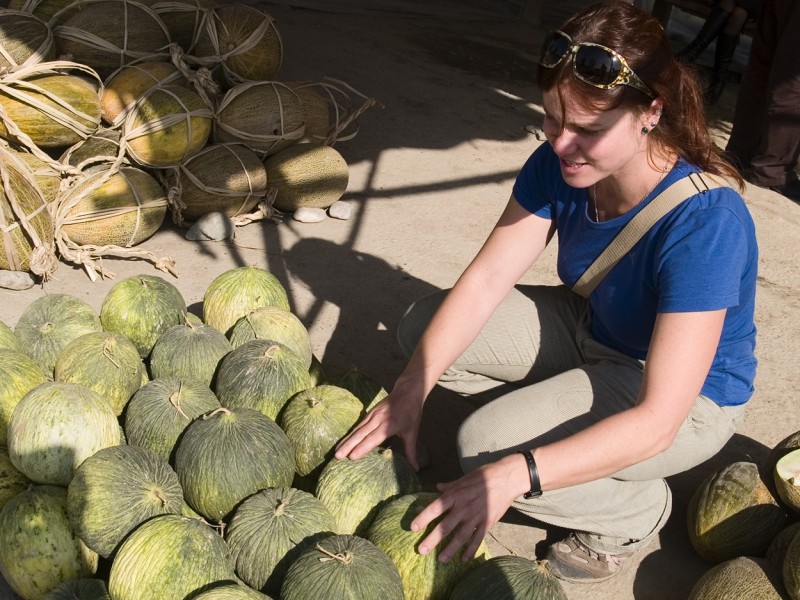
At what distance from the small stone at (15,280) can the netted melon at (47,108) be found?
2.23 feet

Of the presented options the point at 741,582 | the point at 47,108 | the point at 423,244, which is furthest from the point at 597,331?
the point at 47,108

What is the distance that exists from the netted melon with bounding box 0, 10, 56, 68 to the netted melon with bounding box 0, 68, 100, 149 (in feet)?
0.60

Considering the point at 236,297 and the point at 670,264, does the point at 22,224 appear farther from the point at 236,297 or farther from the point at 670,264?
the point at 670,264

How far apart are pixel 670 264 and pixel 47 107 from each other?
3.21 meters

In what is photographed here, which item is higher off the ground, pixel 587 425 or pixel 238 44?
pixel 587 425

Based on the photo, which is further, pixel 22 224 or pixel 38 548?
pixel 22 224

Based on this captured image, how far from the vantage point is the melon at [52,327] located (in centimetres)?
279

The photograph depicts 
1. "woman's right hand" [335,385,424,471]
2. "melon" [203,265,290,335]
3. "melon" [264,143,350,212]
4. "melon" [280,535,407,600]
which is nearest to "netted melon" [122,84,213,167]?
"melon" [264,143,350,212]

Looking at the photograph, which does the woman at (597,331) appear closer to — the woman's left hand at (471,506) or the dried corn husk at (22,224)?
the woman's left hand at (471,506)

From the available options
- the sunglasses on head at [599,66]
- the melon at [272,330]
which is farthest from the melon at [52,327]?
the sunglasses on head at [599,66]

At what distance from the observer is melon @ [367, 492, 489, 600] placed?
83.6 inches

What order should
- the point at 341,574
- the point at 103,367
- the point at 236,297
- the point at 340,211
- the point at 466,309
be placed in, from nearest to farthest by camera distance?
1. the point at 341,574
2. the point at 103,367
3. the point at 466,309
4. the point at 236,297
5. the point at 340,211

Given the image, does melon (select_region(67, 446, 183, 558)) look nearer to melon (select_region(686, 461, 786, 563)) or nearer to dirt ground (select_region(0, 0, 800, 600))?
dirt ground (select_region(0, 0, 800, 600))

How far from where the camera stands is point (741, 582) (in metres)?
2.39
